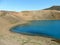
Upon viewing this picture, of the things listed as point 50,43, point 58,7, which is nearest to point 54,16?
point 58,7

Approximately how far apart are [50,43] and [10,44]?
4.77 m

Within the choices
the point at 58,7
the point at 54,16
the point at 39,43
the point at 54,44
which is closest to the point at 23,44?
the point at 39,43

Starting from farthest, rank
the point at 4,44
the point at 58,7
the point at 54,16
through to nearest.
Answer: the point at 58,7
the point at 54,16
the point at 4,44

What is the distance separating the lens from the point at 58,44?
21.5m

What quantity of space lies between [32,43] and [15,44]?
209cm

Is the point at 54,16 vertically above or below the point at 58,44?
above

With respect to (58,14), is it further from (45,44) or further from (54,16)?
(45,44)

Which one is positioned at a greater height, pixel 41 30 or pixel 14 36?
pixel 41 30

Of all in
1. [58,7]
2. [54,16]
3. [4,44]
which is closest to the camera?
[4,44]

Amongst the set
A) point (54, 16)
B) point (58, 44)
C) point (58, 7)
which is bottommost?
point (58, 44)

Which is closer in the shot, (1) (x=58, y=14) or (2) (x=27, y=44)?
(2) (x=27, y=44)

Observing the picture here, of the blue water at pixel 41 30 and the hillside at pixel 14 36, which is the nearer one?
the hillside at pixel 14 36

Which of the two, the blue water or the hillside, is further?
the blue water

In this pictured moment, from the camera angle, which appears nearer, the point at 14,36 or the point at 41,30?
the point at 14,36
